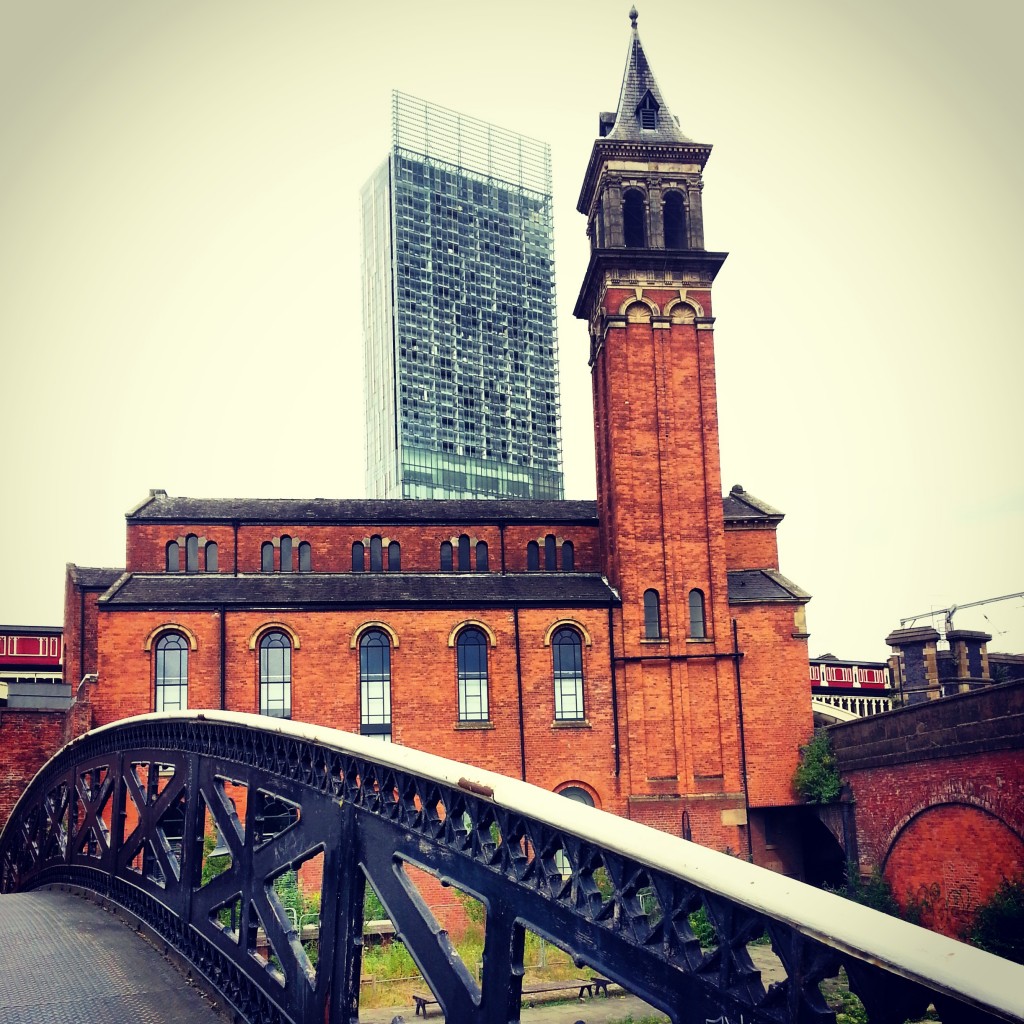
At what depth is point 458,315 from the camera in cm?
10281

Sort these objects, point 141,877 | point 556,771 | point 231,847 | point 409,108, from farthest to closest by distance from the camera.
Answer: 1. point 409,108
2. point 556,771
3. point 141,877
4. point 231,847

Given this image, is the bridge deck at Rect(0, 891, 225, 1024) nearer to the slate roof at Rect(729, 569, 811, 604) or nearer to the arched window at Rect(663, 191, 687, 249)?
the slate roof at Rect(729, 569, 811, 604)

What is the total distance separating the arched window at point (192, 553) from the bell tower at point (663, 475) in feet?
35.4

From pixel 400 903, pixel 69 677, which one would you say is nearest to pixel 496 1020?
pixel 400 903

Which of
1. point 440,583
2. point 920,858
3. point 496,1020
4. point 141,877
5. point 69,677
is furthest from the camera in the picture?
point 69,677

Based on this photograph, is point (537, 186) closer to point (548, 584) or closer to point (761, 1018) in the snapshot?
point (548, 584)

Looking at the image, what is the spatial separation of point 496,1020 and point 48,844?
47.9 ft

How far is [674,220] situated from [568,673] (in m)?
12.6

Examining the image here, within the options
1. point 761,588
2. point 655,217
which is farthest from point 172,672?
point 655,217

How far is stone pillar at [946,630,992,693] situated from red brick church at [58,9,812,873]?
12.2 feet

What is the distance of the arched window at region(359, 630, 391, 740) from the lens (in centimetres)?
2755

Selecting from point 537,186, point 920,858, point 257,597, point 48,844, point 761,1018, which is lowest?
point 920,858

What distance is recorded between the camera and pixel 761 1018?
14.6 ft

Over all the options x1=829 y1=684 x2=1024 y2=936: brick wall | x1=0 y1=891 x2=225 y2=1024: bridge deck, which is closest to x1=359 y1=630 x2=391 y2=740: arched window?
x1=829 y1=684 x2=1024 y2=936: brick wall
